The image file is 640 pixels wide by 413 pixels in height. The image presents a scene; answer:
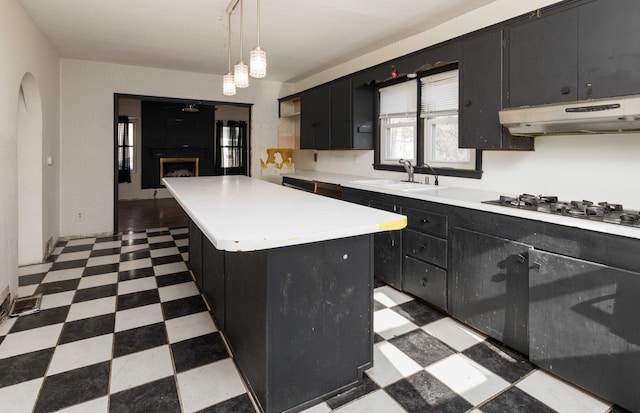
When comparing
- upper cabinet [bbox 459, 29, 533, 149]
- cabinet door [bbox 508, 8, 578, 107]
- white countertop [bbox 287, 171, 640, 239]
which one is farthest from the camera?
upper cabinet [bbox 459, 29, 533, 149]

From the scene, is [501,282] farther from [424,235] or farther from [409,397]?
[409,397]

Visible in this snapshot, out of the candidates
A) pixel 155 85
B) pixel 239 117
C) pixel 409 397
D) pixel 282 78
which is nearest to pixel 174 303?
pixel 409 397

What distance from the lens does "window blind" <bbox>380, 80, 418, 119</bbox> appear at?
381 centimetres

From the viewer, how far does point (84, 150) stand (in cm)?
501

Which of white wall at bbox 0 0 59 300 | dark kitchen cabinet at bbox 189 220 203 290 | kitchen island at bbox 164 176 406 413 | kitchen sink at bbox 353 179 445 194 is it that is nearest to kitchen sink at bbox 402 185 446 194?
kitchen sink at bbox 353 179 445 194

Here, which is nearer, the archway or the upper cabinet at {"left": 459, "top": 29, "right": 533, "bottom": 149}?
the upper cabinet at {"left": 459, "top": 29, "right": 533, "bottom": 149}

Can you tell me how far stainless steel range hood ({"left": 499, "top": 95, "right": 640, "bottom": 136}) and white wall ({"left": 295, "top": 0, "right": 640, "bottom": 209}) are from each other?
12 centimetres

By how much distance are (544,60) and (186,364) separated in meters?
2.84

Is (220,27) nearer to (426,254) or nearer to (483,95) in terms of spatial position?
(483,95)

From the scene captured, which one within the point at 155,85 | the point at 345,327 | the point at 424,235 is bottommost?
the point at 345,327

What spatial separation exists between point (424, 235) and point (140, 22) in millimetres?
3366

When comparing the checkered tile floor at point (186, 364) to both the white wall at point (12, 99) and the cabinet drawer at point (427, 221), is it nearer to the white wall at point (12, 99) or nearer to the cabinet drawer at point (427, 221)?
the white wall at point (12, 99)

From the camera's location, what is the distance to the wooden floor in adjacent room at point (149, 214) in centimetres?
592

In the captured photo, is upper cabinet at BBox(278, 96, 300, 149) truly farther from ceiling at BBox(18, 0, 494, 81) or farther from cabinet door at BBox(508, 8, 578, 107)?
cabinet door at BBox(508, 8, 578, 107)
